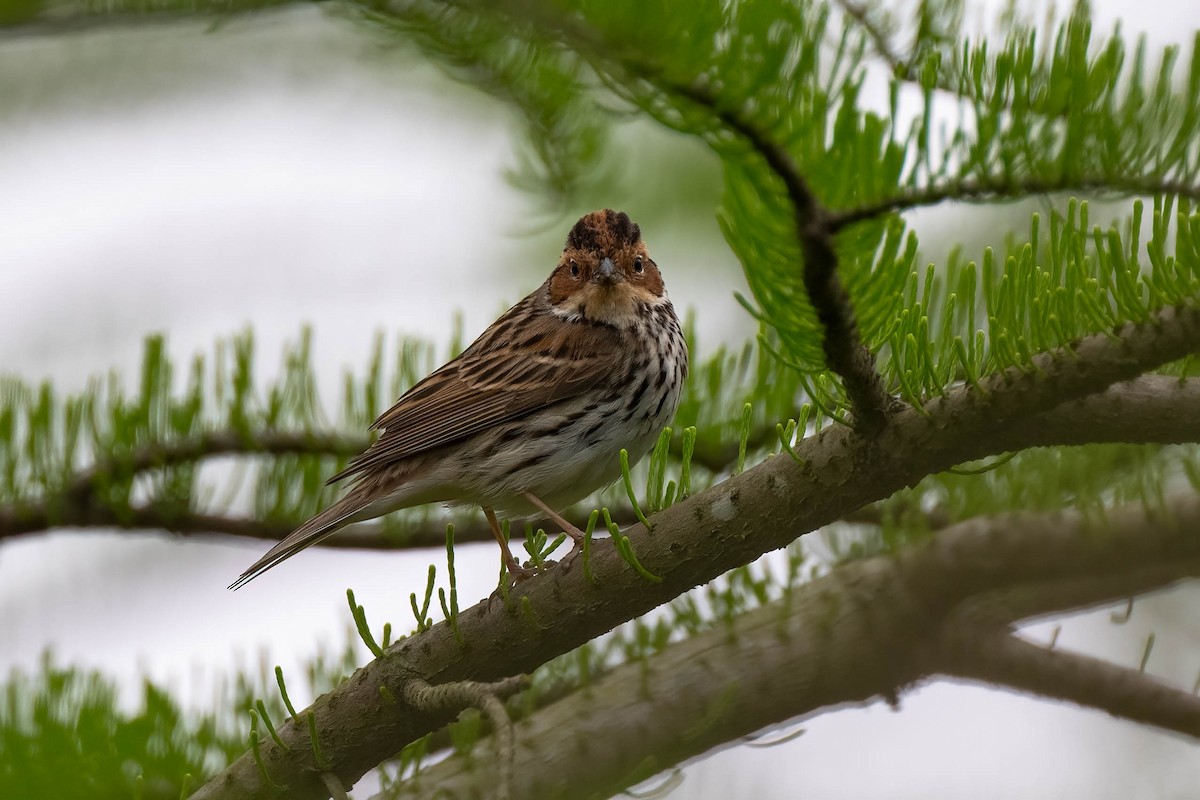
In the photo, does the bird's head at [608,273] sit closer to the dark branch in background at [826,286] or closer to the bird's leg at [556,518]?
the bird's leg at [556,518]

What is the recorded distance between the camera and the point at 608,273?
5.65 meters

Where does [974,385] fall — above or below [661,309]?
below

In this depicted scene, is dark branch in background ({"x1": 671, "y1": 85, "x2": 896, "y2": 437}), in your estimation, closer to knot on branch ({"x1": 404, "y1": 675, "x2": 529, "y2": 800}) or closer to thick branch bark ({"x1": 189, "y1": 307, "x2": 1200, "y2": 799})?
thick branch bark ({"x1": 189, "y1": 307, "x2": 1200, "y2": 799})

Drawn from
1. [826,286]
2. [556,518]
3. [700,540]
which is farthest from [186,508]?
[826,286]

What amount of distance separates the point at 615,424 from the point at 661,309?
35.0 inches

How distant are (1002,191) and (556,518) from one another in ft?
7.93

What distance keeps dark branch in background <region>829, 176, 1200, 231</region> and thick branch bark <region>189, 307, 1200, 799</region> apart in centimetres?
36

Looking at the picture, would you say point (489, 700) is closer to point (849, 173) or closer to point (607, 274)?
point (849, 173)

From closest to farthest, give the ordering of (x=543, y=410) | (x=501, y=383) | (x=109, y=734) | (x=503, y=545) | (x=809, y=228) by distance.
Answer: (x=809, y=228) → (x=109, y=734) → (x=503, y=545) → (x=543, y=410) → (x=501, y=383)

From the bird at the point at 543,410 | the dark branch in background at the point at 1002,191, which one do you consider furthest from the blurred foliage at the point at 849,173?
the bird at the point at 543,410

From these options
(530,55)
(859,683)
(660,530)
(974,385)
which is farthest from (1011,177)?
(859,683)

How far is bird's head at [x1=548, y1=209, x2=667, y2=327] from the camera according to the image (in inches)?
224

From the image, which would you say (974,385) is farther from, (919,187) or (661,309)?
(661,309)

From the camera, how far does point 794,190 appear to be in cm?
244
